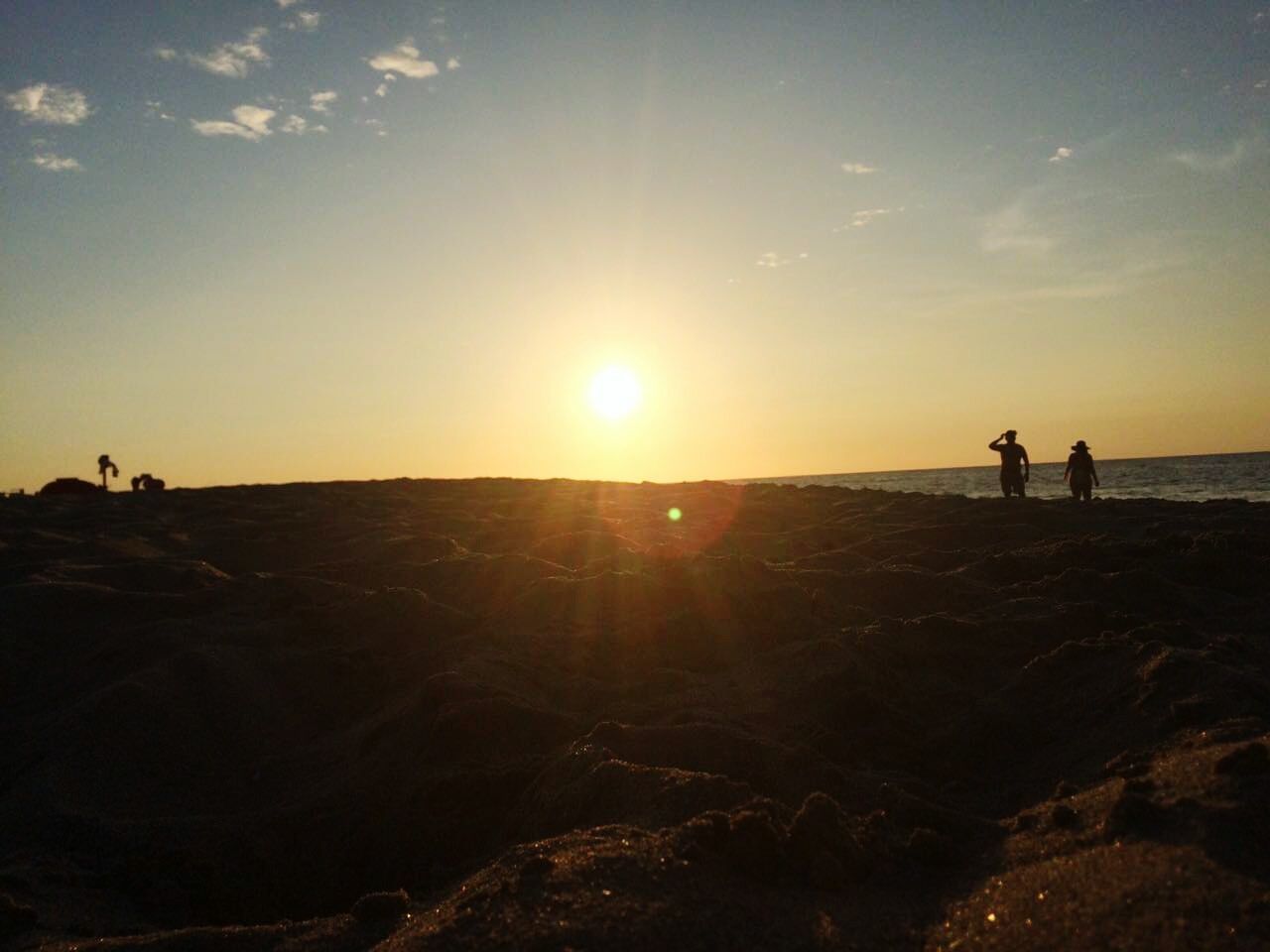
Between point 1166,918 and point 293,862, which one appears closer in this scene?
point 1166,918

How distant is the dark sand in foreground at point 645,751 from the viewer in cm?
237

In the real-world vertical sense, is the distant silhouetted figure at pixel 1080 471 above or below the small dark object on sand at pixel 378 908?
above

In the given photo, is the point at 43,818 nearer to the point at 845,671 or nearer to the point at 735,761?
the point at 735,761

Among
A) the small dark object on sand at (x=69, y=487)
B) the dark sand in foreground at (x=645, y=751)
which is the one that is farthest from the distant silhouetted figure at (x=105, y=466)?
the dark sand in foreground at (x=645, y=751)

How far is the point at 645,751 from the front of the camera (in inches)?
147

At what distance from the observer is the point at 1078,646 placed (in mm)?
4457

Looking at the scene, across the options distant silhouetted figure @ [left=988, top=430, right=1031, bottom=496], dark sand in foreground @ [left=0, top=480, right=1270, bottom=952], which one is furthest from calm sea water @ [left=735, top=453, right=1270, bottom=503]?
dark sand in foreground @ [left=0, top=480, right=1270, bottom=952]

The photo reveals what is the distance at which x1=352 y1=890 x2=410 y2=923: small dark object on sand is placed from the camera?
2650 mm

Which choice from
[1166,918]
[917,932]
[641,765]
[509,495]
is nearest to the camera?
[1166,918]

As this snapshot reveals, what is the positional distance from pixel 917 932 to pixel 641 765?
138cm

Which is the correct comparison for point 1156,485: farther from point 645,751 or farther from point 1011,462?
point 645,751

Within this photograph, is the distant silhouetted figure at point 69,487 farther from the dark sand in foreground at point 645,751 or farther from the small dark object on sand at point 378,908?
the small dark object on sand at point 378,908

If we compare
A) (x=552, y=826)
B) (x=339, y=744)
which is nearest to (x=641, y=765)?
(x=552, y=826)

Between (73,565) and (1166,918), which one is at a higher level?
(73,565)
